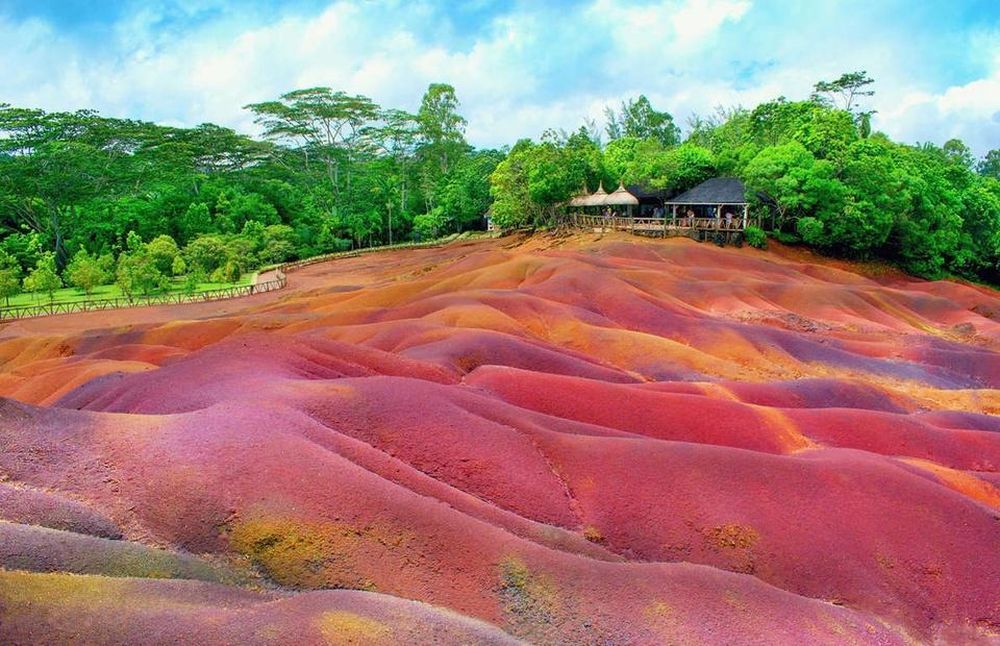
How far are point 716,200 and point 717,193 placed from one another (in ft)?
3.83

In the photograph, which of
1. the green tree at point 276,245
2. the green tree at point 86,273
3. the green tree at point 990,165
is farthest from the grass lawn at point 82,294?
the green tree at point 990,165

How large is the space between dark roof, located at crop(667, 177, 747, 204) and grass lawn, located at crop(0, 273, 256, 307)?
38795 millimetres

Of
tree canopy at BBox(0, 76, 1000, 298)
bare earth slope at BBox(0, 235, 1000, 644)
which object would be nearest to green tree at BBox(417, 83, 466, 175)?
tree canopy at BBox(0, 76, 1000, 298)

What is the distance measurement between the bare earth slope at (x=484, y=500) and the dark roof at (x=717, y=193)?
105 feet

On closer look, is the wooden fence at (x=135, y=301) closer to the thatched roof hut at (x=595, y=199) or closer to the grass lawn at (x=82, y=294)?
the grass lawn at (x=82, y=294)

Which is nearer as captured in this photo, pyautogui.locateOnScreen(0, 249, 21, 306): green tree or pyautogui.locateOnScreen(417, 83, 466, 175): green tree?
pyautogui.locateOnScreen(0, 249, 21, 306): green tree

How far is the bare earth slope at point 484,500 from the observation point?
9.80 m

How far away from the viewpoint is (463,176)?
84.6 metres

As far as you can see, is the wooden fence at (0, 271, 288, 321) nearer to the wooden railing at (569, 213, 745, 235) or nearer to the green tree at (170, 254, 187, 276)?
the green tree at (170, 254, 187, 276)

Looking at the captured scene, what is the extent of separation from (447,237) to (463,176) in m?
7.81

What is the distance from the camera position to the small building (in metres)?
57.2

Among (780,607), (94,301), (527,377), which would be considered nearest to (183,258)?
(94,301)

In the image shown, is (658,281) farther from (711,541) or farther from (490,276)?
(711,541)

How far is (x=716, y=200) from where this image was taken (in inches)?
2272
